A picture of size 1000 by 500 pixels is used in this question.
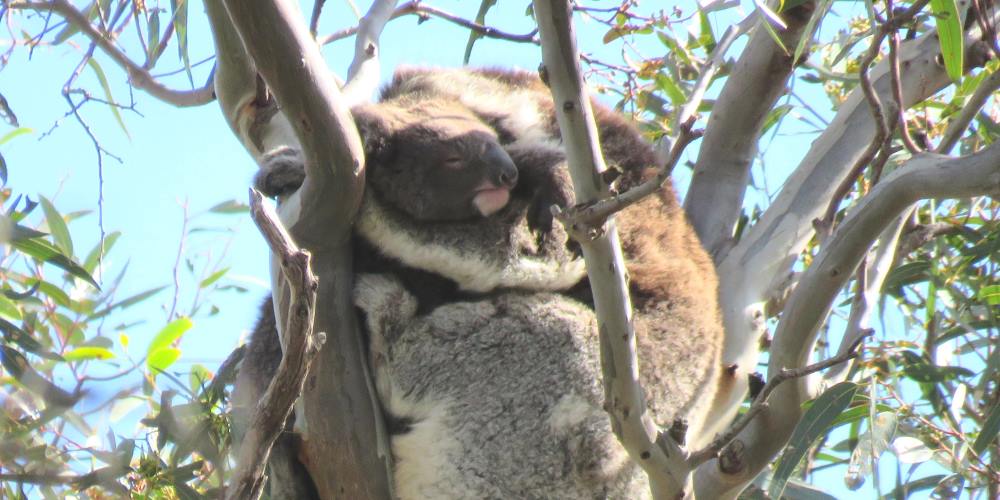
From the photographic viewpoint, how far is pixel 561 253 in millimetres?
2736

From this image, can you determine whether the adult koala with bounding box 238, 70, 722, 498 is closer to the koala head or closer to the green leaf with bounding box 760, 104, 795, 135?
the koala head

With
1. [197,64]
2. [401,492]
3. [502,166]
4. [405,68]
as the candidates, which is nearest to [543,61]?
[502,166]

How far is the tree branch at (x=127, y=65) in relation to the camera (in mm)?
3412

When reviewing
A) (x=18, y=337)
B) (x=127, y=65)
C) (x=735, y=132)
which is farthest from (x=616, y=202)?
(x=127, y=65)

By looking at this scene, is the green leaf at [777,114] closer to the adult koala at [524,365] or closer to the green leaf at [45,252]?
the adult koala at [524,365]

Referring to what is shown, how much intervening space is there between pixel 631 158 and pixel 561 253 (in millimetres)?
397

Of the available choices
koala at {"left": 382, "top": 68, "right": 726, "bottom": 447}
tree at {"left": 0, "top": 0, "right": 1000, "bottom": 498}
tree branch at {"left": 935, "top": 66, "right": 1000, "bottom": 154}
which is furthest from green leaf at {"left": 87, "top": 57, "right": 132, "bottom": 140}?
tree branch at {"left": 935, "top": 66, "right": 1000, "bottom": 154}

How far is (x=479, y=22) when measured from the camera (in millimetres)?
3768

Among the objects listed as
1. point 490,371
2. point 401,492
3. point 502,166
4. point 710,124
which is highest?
point 710,124

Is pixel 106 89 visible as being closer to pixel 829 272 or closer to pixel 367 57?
pixel 367 57

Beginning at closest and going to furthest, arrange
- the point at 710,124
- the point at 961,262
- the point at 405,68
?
1. the point at 710,124
2. the point at 405,68
3. the point at 961,262

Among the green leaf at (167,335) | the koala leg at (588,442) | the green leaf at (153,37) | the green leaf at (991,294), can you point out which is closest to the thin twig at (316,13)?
the green leaf at (153,37)

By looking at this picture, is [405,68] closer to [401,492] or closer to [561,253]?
[561,253]

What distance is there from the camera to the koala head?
8.91 feet
